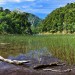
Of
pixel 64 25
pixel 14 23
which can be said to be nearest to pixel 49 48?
pixel 14 23

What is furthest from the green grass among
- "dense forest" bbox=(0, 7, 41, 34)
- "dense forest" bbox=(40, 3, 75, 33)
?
"dense forest" bbox=(40, 3, 75, 33)

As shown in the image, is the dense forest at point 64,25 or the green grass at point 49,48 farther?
the dense forest at point 64,25

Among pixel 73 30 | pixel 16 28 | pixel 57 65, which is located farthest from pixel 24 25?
pixel 57 65

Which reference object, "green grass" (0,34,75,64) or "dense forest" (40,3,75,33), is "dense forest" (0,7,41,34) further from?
"green grass" (0,34,75,64)

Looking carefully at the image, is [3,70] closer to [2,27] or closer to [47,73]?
[47,73]

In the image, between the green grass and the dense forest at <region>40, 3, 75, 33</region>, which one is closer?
the green grass

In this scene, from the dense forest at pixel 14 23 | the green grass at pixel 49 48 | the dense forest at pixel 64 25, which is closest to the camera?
the green grass at pixel 49 48

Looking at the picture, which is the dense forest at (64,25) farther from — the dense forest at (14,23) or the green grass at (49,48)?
the green grass at (49,48)

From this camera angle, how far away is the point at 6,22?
129625mm

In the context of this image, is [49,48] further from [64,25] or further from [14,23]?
[64,25]

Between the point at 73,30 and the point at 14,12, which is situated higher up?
the point at 14,12

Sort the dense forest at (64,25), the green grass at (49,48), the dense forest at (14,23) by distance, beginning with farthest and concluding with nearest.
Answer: the dense forest at (64,25) → the dense forest at (14,23) → the green grass at (49,48)

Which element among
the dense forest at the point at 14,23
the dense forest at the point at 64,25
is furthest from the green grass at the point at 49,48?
the dense forest at the point at 64,25

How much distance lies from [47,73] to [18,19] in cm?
14242
